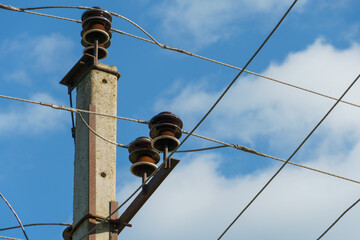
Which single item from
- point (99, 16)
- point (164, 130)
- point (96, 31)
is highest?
point (99, 16)

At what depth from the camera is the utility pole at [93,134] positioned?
9.20 m

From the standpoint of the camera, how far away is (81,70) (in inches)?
400

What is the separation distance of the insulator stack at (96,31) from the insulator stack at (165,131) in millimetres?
1238

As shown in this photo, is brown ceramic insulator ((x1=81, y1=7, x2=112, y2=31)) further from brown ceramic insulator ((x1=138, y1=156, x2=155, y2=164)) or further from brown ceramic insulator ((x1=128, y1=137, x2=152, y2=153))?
brown ceramic insulator ((x1=138, y1=156, x2=155, y2=164))

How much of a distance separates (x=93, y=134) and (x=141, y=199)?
0.83m

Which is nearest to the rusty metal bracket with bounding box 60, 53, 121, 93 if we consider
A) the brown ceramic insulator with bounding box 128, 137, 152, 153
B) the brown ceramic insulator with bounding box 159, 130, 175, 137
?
the brown ceramic insulator with bounding box 128, 137, 152, 153

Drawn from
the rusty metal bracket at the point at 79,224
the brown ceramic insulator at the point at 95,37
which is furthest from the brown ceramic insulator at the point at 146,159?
the brown ceramic insulator at the point at 95,37

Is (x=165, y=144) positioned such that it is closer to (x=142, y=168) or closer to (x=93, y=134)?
(x=142, y=168)

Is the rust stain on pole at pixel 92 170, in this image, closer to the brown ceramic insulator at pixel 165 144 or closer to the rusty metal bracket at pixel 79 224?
the rusty metal bracket at pixel 79 224

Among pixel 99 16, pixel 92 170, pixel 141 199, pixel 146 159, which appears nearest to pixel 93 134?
pixel 92 170

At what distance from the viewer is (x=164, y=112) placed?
31.0 ft

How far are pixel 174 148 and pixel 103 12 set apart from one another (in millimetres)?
1846

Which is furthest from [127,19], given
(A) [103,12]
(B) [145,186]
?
(B) [145,186]

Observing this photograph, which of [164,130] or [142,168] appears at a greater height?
[164,130]
